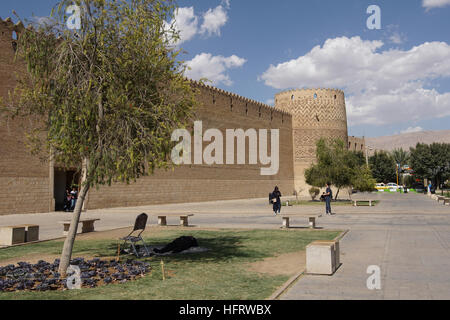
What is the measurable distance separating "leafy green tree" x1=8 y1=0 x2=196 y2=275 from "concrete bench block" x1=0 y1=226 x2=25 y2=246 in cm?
392

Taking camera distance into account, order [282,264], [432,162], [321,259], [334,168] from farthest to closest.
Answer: [432,162] → [334,168] → [282,264] → [321,259]

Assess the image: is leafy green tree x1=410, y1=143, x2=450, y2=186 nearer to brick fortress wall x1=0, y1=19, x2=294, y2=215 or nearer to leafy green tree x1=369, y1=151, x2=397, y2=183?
leafy green tree x1=369, y1=151, x2=397, y2=183

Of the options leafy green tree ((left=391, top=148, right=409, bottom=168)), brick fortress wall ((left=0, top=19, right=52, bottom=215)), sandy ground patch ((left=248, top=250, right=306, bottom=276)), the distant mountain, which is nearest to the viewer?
sandy ground patch ((left=248, top=250, right=306, bottom=276))

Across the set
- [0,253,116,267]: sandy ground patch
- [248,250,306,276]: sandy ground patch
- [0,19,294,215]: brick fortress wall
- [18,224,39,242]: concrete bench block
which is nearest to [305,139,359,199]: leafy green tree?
[0,19,294,215]: brick fortress wall

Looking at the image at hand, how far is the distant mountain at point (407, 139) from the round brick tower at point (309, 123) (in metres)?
122

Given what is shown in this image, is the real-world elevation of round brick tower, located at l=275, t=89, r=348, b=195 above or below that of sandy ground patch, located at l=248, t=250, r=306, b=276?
above

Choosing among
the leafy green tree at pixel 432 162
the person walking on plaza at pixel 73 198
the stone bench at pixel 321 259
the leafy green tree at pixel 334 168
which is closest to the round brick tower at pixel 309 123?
the leafy green tree at pixel 334 168

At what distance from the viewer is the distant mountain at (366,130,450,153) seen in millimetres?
167375

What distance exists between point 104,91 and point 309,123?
43810 mm

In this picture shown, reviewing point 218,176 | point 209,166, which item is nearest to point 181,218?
point 209,166

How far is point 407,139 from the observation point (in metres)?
177

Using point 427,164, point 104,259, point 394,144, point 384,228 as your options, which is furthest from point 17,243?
point 394,144

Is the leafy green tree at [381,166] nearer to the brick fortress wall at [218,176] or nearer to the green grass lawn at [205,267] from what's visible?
the brick fortress wall at [218,176]

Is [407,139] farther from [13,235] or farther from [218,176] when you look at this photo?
[13,235]
